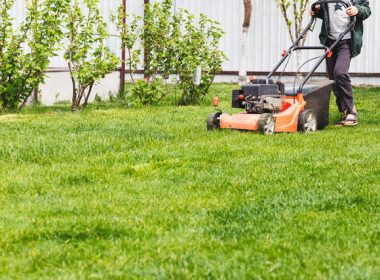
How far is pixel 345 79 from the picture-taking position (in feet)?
28.8

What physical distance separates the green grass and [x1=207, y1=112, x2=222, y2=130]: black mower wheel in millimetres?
251

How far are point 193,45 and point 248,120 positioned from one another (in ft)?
12.0

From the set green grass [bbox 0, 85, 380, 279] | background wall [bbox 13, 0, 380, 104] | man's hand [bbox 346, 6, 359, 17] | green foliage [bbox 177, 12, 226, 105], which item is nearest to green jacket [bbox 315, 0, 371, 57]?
man's hand [bbox 346, 6, 359, 17]

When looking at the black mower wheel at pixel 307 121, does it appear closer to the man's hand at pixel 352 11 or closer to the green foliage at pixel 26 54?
the man's hand at pixel 352 11

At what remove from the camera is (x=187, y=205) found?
4.46 metres

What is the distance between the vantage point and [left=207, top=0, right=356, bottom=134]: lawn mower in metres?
7.66

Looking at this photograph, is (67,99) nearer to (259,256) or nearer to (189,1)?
(189,1)

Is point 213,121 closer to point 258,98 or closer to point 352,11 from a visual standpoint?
point 258,98

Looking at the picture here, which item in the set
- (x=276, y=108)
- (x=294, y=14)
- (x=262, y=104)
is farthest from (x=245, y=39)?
(x=262, y=104)

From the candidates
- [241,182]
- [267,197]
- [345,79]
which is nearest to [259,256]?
[267,197]

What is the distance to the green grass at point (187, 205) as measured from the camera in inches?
134

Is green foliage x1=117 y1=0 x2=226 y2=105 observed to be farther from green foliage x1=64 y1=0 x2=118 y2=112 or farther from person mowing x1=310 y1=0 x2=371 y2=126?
person mowing x1=310 y1=0 x2=371 y2=126

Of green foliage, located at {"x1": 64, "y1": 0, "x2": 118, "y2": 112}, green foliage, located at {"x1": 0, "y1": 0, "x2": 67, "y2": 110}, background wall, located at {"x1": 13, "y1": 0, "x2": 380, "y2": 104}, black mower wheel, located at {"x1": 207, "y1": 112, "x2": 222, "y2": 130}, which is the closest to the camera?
black mower wheel, located at {"x1": 207, "y1": 112, "x2": 222, "y2": 130}

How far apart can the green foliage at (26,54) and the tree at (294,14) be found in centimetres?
576
